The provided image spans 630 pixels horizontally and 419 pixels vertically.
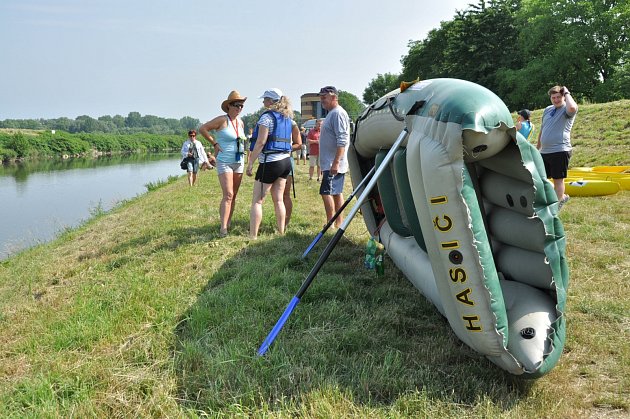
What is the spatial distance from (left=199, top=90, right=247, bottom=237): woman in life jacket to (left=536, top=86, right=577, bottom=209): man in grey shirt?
4300 mm

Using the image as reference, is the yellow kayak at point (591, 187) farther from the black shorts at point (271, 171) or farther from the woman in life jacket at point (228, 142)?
the woman in life jacket at point (228, 142)

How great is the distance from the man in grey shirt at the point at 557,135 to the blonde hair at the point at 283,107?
12.1 ft

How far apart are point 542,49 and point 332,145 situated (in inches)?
1552

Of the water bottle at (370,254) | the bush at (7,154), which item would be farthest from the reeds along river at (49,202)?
the bush at (7,154)

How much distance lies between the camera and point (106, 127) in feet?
547


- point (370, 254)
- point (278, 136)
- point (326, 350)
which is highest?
point (278, 136)

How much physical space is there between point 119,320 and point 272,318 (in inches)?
46.4

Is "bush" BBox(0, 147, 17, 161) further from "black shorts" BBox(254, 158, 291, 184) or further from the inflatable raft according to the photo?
the inflatable raft

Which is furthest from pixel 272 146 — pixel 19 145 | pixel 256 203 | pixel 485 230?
pixel 19 145

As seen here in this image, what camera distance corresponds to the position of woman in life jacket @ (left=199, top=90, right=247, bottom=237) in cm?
559

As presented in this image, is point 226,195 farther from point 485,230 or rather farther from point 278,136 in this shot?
point 485,230

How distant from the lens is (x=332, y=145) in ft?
18.5

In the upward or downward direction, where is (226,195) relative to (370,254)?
upward

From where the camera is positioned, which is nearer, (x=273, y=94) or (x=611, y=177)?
(x=273, y=94)
